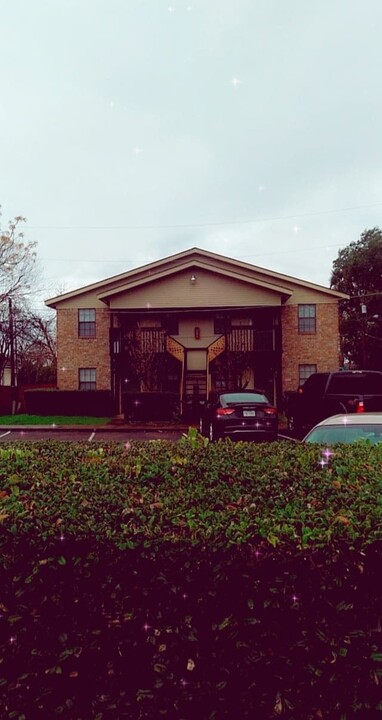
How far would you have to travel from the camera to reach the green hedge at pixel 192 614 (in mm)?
2266

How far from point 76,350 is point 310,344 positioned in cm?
1223

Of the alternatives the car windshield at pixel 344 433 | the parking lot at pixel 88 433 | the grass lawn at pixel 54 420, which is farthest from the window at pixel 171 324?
the car windshield at pixel 344 433

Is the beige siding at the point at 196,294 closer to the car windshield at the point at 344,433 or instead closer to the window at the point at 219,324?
the window at the point at 219,324

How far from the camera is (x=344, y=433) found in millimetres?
6902

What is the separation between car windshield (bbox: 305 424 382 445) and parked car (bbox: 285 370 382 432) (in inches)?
251

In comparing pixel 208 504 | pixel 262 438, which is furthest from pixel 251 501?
pixel 262 438

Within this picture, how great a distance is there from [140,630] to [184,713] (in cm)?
39

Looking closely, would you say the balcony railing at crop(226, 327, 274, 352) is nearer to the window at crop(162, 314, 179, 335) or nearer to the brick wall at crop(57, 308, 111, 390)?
the window at crop(162, 314, 179, 335)

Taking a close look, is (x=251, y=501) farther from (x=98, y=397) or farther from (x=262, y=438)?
(x=98, y=397)

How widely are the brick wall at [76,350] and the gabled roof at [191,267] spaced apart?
1.12 metres

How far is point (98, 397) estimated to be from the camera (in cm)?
2678

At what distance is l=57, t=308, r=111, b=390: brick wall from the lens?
2912 cm

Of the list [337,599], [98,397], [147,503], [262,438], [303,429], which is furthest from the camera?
[98,397]

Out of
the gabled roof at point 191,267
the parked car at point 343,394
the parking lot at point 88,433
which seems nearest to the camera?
the parked car at point 343,394
